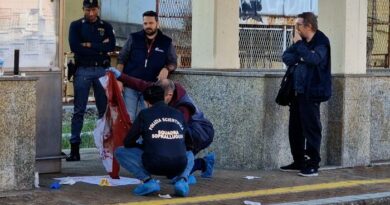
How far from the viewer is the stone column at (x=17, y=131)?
8.66 meters

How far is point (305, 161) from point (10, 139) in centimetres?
357

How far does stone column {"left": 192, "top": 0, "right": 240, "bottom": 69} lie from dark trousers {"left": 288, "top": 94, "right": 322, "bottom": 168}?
1.52m

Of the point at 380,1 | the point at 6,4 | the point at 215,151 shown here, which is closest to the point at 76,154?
the point at 215,151

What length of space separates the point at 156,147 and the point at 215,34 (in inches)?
129

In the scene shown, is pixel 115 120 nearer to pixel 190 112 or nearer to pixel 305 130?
pixel 190 112

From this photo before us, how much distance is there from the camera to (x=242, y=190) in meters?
9.56

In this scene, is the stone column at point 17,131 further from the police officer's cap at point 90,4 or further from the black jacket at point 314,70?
the black jacket at point 314,70

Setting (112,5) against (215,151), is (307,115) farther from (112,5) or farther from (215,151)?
(112,5)

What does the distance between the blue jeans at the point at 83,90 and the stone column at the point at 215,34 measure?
4.47ft

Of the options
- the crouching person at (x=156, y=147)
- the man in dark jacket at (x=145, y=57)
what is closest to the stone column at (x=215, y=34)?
the man in dark jacket at (x=145, y=57)

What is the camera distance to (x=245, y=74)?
10820mm

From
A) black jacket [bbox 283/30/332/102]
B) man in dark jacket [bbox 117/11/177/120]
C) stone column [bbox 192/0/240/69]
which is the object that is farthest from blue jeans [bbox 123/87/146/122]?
black jacket [bbox 283/30/332/102]

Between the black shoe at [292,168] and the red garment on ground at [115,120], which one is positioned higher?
the red garment on ground at [115,120]

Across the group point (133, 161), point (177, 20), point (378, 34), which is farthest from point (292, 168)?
point (177, 20)
